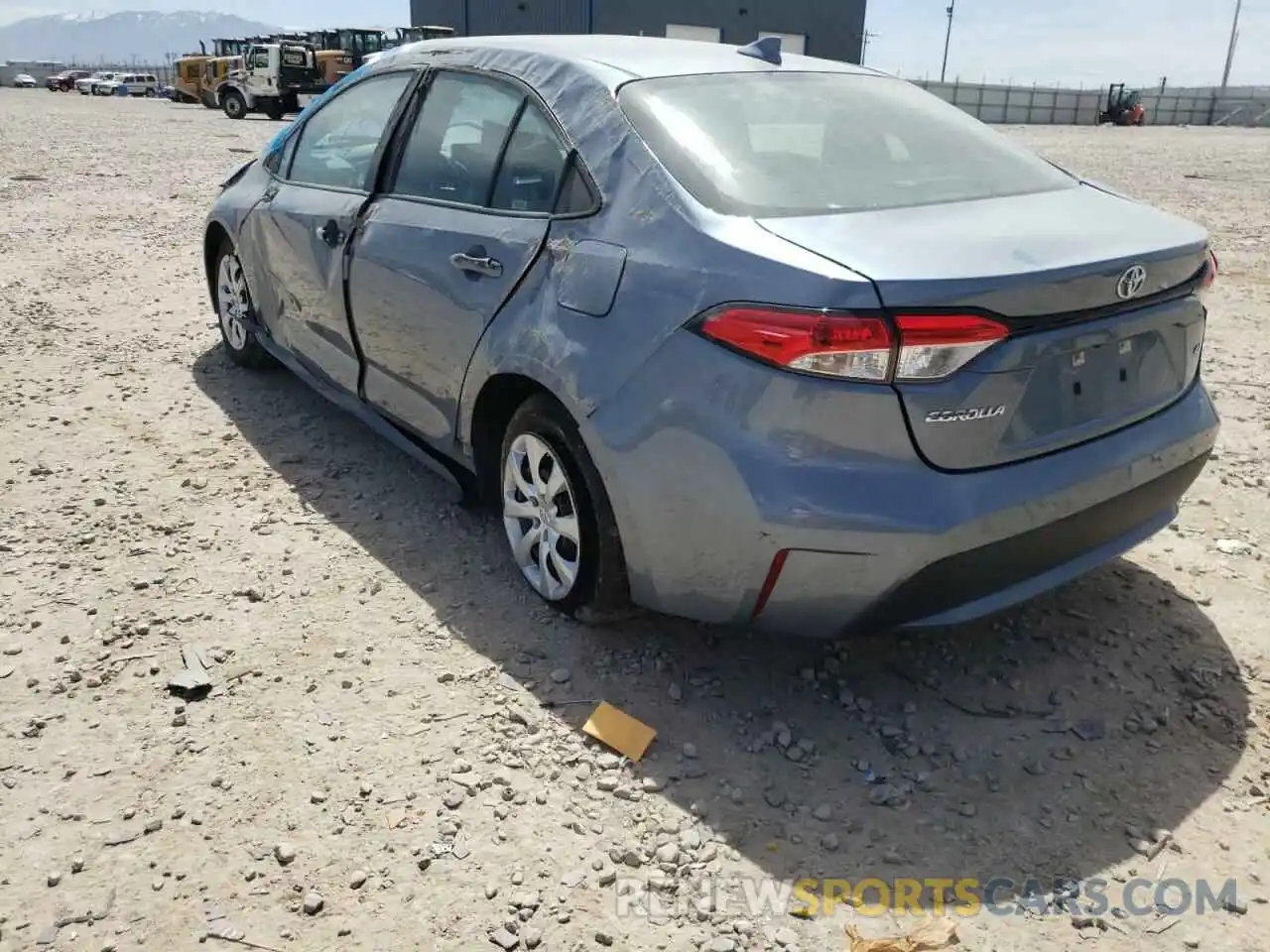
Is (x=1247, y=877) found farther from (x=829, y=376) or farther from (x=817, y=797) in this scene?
(x=829, y=376)

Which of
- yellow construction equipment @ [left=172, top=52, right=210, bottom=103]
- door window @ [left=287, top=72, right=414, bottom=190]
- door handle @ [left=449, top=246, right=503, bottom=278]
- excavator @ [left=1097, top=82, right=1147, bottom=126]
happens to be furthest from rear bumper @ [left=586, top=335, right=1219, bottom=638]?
excavator @ [left=1097, top=82, right=1147, bottom=126]

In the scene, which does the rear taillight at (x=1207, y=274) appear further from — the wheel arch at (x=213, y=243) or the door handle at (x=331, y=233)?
the wheel arch at (x=213, y=243)

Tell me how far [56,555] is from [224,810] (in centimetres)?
166

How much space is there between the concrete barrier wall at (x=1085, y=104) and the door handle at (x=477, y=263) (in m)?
41.0

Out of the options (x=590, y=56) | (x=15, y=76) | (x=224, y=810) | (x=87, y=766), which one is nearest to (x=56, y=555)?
(x=87, y=766)

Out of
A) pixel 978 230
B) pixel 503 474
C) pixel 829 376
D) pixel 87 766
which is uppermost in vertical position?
pixel 978 230

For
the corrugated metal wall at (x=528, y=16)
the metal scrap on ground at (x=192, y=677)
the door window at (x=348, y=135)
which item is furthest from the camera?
the corrugated metal wall at (x=528, y=16)

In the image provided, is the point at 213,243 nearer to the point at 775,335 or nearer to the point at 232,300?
the point at 232,300

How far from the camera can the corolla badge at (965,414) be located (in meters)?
2.27

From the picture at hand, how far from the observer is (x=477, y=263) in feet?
10.4

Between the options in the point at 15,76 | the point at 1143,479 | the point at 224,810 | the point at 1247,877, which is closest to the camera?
the point at 1247,877

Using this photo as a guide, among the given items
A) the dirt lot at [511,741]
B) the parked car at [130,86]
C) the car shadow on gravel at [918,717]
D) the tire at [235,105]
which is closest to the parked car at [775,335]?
the car shadow on gravel at [918,717]

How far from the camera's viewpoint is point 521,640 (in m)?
3.13

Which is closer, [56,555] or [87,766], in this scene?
[87,766]
